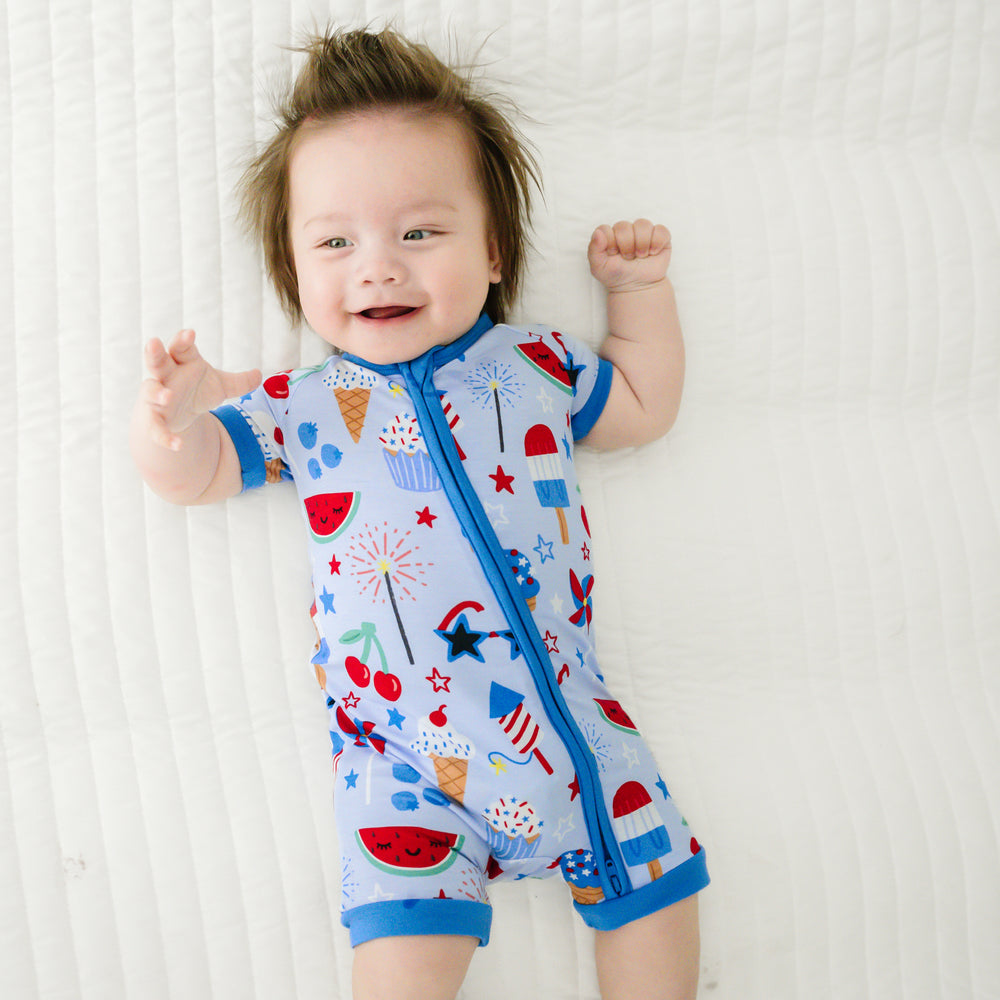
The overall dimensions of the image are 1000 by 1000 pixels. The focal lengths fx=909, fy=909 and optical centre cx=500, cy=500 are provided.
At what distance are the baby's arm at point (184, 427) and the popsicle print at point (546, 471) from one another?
1.03 feet

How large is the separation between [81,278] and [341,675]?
0.56 m

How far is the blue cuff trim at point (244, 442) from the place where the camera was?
100cm

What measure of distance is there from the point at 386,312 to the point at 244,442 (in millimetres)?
213

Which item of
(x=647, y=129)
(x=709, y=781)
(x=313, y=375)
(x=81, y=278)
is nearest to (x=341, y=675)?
(x=313, y=375)

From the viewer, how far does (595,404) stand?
42.7 inches

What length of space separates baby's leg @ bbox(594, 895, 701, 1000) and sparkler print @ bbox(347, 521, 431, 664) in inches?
14.6

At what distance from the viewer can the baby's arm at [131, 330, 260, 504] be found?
82 cm

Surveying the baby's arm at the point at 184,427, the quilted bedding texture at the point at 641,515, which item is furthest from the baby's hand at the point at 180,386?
the quilted bedding texture at the point at 641,515

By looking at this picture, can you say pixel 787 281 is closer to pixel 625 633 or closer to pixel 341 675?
pixel 625 633

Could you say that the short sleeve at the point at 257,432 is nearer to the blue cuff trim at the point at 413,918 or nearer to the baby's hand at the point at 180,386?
the baby's hand at the point at 180,386

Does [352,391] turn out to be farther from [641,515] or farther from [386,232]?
[641,515]

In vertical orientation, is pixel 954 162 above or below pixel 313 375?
→ above

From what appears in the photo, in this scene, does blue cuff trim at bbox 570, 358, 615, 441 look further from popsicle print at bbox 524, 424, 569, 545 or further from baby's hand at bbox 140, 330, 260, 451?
baby's hand at bbox 140, 330, 260, 451

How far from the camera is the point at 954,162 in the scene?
3.96 ft
